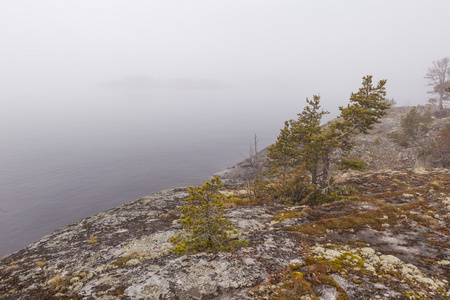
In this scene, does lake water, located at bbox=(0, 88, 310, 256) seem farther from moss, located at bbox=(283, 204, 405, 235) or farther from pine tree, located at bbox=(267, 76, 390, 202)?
moss, located at bbox=(283, 204, 405, 235)

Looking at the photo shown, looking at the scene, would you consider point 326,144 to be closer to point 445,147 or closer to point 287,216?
point 287,216

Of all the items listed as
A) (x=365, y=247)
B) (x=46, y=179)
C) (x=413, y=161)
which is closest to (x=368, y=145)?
(x=413, y=161)

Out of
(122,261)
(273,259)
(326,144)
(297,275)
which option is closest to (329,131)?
(326,144)

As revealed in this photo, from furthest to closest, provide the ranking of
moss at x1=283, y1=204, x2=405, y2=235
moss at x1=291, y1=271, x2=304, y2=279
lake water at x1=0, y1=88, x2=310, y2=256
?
lake water at x1=0, y1=88, x2=310, y2=256 < moss at x1=283, y1=204, x2=405, y2=235 < moss at x1=291, y1=271, x2=304, y2=279

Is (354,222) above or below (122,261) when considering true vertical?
above

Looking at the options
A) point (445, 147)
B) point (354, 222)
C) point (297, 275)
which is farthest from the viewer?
point (445, 147)

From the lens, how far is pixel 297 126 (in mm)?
25297

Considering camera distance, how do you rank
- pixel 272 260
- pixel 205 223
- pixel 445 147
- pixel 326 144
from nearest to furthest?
pixel 272 260
pixel 205 223
pixel 326 144
pixel 445 147

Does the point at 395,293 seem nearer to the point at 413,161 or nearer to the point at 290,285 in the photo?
the point at 290,285

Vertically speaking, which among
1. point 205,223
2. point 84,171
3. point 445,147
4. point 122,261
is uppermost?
Answer: point 205,223

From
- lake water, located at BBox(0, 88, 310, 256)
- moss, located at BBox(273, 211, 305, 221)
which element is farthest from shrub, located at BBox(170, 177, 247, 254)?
lake water, located at BBox(0, 88, 310, 256)

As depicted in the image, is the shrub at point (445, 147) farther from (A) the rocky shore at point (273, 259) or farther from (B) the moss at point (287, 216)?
(B) the moss at point (287, 216)

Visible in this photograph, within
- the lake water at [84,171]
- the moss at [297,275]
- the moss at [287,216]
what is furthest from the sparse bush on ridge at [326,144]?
the lake water at [84,171]

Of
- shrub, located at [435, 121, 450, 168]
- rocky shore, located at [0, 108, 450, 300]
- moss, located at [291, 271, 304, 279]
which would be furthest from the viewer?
shrub, located at [435, 121, 450, 168]
